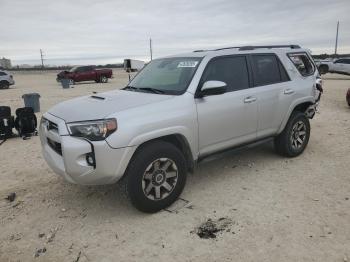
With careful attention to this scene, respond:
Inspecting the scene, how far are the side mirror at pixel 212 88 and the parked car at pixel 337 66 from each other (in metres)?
23.4

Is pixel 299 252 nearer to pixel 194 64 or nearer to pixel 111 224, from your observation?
pixel 111 224

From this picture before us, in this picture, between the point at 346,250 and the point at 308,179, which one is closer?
the point at 346,250

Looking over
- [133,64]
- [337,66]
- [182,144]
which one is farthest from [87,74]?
[182,144]

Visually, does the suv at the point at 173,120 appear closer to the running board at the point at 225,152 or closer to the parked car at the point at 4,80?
the running board at the point at 225,152

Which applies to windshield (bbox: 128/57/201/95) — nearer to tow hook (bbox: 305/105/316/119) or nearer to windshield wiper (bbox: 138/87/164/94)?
windshield wiper (bbox: 138/87/164/94)

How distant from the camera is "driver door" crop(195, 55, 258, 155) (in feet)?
15.0

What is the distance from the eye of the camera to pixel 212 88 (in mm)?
4344

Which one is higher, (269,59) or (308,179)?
(269,59)

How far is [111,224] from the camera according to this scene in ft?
13.2

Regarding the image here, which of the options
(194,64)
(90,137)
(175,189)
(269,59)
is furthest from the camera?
(269,59)

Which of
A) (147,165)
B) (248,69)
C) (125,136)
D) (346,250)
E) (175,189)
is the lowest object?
(346,250)

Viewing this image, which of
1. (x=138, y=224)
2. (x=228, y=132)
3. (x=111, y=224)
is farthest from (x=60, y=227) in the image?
(x=228, y=132)

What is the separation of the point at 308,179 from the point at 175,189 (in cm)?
211

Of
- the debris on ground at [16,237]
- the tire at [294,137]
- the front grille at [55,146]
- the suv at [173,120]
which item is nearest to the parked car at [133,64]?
the suv at [173,120]
